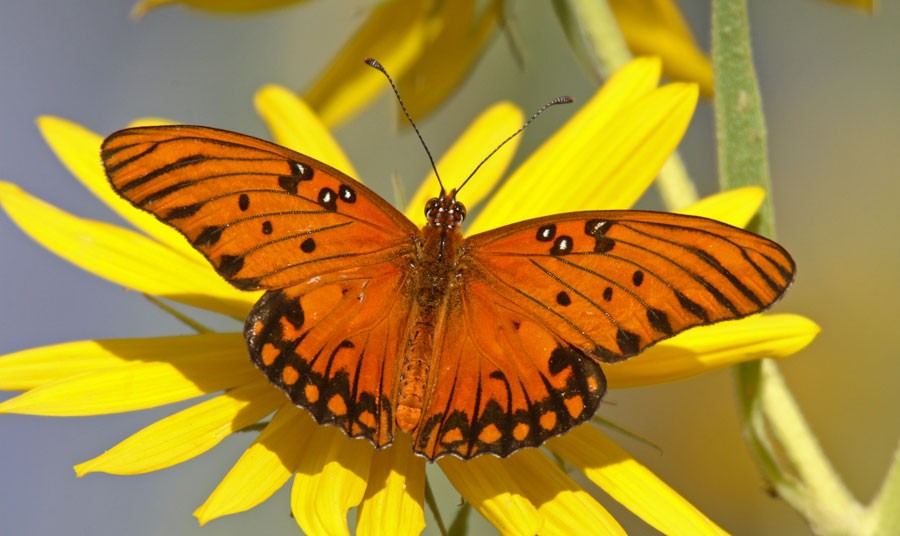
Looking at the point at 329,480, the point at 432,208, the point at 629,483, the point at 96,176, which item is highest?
the point at 96,176

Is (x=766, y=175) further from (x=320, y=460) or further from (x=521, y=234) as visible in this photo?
(x=320, y=460)

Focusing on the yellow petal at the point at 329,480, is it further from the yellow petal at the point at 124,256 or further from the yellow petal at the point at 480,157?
the yellow petal at the point at 480,157

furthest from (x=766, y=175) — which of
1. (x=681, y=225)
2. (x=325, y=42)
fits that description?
(x=325, y=42)

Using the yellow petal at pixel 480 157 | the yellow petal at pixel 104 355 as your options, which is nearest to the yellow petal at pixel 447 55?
the yellow petal at pixel 480 157

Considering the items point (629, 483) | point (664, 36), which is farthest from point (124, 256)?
point (664, 36)

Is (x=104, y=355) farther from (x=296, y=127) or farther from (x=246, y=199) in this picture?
(x=296, y=127)

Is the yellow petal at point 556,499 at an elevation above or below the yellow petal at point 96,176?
below
